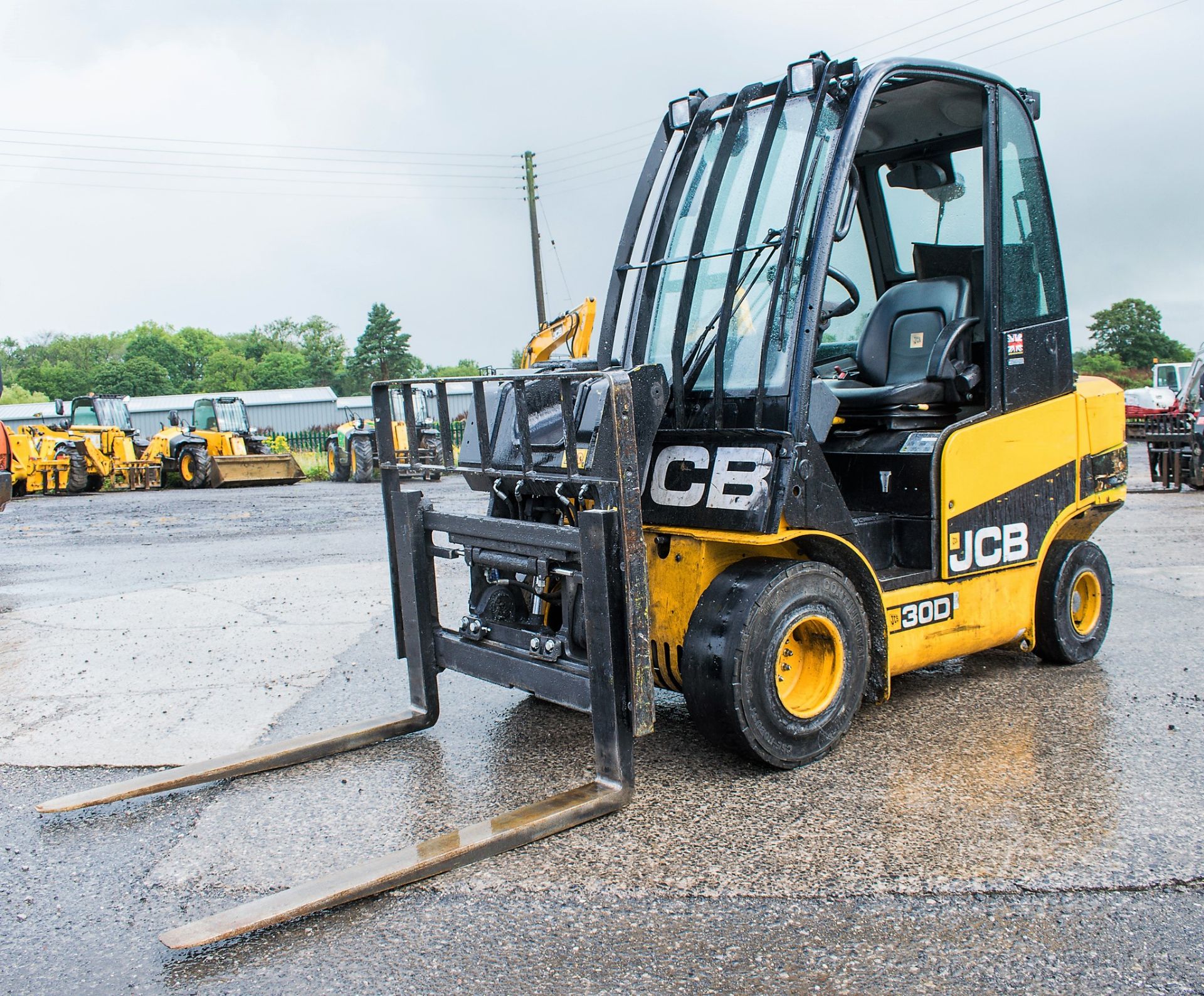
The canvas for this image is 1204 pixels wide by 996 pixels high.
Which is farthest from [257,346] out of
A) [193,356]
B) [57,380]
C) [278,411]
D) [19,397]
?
[278,411]

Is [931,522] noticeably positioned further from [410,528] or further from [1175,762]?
Result: [410,528]

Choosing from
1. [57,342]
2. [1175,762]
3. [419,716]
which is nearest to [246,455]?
[419,716]

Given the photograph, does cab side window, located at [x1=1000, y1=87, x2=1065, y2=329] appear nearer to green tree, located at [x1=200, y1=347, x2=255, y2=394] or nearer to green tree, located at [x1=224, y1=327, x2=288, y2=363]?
green tree, located at [x1=200, y1=347, x2=255, y2=394]

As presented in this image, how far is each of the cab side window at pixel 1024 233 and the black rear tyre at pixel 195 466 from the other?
24495 mm

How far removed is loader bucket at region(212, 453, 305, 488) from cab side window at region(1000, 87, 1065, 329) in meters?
24.2

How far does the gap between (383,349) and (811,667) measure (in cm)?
8474

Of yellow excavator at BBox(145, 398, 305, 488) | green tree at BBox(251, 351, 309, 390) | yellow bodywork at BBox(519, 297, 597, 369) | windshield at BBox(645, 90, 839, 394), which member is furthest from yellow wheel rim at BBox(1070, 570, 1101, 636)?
green tree at BBox(251, 351, 309, 390)

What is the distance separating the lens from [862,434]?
203 inches

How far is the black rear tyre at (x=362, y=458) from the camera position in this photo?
2691 centimetres

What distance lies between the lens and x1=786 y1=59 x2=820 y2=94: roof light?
4.28 metres

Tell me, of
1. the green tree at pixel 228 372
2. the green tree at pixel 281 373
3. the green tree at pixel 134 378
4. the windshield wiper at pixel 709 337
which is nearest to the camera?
the windshield wiper at pixel 709 337

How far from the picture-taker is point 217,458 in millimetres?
26562

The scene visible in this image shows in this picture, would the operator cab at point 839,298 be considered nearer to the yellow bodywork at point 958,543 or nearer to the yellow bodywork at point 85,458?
the yellow bodywork at point 958,543

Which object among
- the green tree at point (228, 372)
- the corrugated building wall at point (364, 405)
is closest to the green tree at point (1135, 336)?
the corrugated building wall at point (364, 405)
